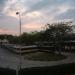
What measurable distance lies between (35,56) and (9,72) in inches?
1466

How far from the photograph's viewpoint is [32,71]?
94.9 ft

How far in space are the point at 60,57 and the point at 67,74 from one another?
103ft

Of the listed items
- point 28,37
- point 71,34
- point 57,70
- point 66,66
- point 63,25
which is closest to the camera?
point 57,70

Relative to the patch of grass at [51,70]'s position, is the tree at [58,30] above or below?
above

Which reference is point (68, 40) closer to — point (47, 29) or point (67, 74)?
point (47, 29)

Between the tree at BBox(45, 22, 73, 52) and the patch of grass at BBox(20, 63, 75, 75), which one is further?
the tree at BBox(45, 22, 73, 52)

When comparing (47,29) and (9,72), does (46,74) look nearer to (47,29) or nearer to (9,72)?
(9,72)

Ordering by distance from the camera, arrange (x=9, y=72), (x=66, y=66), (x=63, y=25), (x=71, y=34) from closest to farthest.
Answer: (x=9, y=72), (x=66, y=66), (x=63, y=25), (x=71, y=34)

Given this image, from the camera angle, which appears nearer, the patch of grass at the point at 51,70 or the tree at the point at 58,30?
the patch of grass at the point at 51,70

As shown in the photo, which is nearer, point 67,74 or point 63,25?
point 67,74

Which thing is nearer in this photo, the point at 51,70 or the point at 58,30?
the point at 51,70

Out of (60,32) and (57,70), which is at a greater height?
(60,32)

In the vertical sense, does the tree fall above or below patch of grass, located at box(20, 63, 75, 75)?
above

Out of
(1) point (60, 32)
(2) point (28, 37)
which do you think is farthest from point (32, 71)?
(2) point (28, 37)
